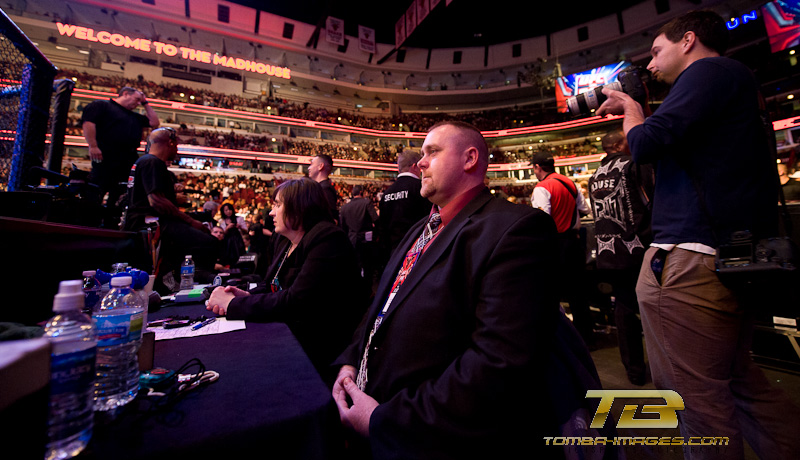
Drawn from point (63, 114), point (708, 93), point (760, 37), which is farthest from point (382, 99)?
point (708, 93)

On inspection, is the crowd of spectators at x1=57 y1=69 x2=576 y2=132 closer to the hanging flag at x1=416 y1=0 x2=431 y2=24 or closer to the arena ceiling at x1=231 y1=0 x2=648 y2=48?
the arena ceiling at x1=231 y1=0 x2=648 y2=48

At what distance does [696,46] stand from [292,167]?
59.1 feet

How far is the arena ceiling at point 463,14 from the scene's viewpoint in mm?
15078

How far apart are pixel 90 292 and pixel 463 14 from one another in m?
18.7

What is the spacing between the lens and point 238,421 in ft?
2.18

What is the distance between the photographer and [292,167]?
57.8ft

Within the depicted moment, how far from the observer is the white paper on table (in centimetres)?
126

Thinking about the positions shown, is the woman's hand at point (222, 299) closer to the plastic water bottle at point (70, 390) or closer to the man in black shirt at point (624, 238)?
the plastic water bottle at point (70, 390)

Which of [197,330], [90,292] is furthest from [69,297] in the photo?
[90,292]

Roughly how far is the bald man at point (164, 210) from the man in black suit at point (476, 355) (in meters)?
2.36

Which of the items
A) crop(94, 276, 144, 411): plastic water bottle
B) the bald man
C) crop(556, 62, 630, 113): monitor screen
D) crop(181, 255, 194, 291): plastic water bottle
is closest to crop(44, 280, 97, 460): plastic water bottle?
crop(94, 276, 144, 411): plastic water bottle

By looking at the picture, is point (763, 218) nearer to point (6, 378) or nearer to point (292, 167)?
point (6, 378)

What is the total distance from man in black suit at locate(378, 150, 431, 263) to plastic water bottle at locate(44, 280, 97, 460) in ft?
10.7

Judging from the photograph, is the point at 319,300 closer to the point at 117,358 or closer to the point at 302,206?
the point at 302,206
